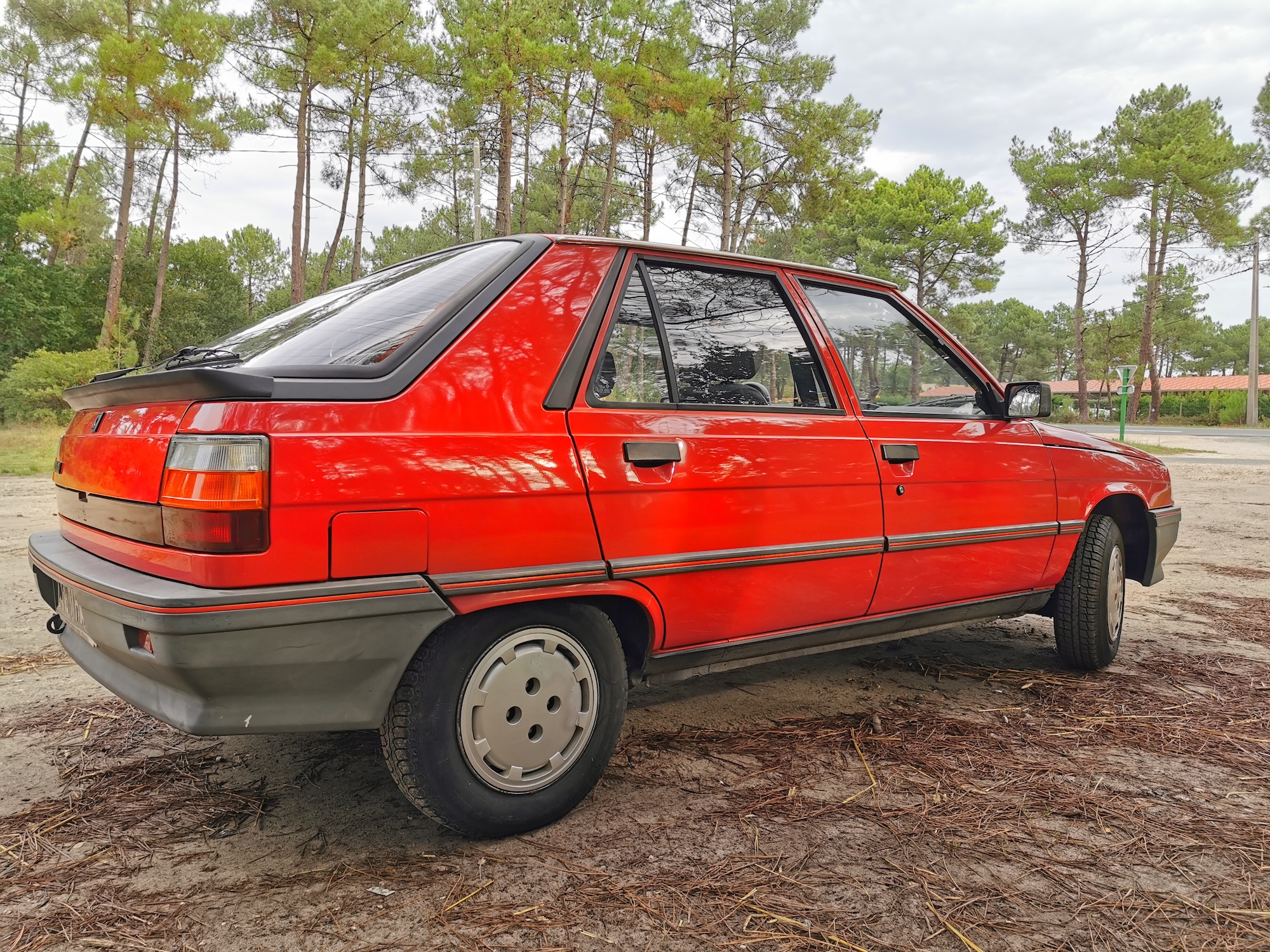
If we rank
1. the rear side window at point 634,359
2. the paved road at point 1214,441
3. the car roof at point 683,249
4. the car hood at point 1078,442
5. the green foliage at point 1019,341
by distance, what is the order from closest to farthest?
1. the rear side window at point 634,359
2. the car roof at point 683,249
3. the car hood at point 1078,442
4. the paved road at point 1214,441
5. the green foliage at point 1019,341

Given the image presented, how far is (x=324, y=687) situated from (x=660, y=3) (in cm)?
2290

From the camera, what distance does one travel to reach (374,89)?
24203 millimetres

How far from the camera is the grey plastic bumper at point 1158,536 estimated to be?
413cm

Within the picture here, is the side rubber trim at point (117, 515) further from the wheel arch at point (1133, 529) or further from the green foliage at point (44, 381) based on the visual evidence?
the green foliage at point (44, 381)

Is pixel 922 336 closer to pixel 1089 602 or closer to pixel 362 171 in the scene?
pixel 1089 602

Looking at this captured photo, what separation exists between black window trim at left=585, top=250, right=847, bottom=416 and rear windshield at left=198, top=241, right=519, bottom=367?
15.5 inches

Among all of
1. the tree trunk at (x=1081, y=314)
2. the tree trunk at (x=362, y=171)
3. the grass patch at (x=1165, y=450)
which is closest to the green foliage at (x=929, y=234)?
the tree trunk at (x=1081, y=314)

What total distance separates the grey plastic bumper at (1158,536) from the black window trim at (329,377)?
354cm

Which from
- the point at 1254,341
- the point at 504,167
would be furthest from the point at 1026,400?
the point at 1254,341

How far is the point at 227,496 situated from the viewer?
70.4 inches

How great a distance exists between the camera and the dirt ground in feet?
5.95

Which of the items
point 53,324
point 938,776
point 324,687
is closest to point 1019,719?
point 938,776

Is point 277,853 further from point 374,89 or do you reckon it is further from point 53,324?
point 53,324

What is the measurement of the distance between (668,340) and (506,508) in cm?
85
